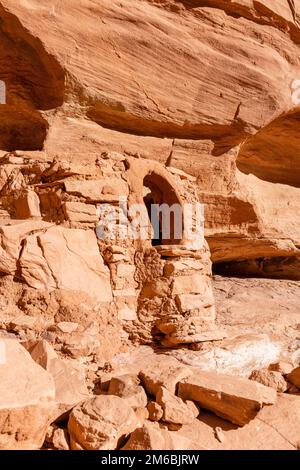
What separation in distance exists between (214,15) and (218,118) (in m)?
1.43

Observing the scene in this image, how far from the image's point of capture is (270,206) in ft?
23.6

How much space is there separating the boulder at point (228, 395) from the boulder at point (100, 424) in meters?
0.56

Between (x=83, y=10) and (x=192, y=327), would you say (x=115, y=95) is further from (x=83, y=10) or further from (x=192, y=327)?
(x=192, y=327)

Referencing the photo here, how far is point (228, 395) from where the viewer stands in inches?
99.4

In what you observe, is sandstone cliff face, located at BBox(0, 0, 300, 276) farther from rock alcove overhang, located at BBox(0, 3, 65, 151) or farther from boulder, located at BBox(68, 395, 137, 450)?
boulder, located at BBox(68, 395, 137, 450)

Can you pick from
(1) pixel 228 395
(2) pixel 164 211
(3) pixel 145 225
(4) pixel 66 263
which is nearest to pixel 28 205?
(4) pixel 66 263

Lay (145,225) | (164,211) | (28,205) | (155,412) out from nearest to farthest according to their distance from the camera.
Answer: (155,412), (28,205), (145,225), (164,211)

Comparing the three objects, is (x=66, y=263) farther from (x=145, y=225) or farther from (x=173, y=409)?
(x=173, y=409)

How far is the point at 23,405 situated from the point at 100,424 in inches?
15.8

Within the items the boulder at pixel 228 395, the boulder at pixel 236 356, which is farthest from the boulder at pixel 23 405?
the boulder at pixel 236 356

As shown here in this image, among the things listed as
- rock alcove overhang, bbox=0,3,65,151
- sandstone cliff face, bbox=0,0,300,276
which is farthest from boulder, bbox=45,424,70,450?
rock alcove overhang, bbox=0,3,65,151

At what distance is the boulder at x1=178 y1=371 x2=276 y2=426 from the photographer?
2.47m

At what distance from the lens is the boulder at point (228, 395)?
8.10 ft

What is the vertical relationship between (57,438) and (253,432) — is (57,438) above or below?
above
